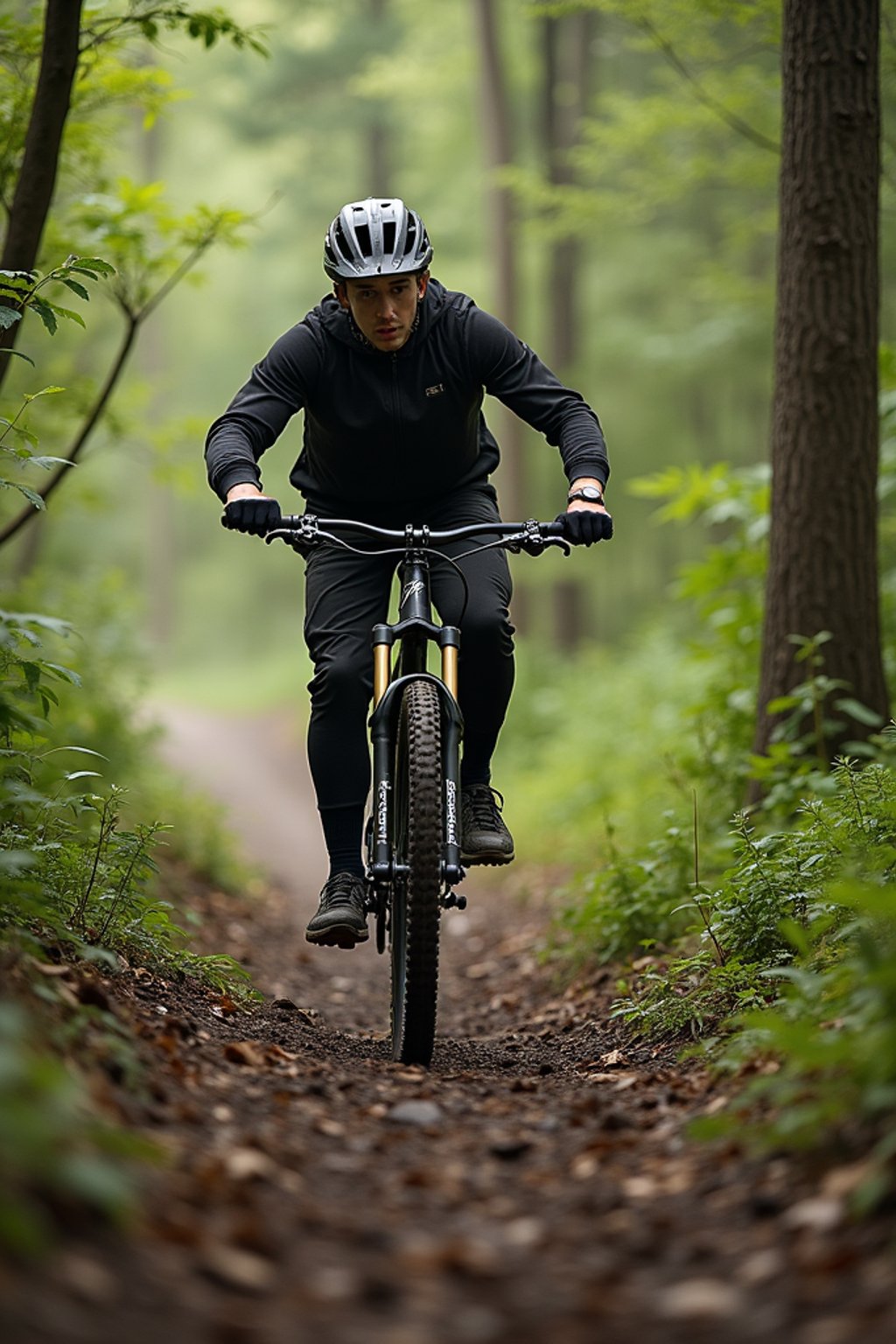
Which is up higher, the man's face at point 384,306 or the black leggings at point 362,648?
the man's face at point 384,306

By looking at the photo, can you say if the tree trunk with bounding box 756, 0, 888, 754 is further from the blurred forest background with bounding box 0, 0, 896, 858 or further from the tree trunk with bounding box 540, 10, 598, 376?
the tree trunk with bounding box 540, 10, 598, 376

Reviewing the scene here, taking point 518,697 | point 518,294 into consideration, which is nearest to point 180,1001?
point 518,697

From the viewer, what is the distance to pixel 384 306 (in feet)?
15.2

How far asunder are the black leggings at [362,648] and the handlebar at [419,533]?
214mm

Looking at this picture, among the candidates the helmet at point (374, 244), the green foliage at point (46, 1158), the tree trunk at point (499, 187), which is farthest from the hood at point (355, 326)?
the tree trunk at point (499, 187)

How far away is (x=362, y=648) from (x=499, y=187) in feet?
42.7

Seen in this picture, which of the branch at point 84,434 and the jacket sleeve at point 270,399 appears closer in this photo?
the jacket sleeve at point 270,399

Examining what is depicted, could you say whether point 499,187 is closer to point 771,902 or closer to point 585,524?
point 585,524

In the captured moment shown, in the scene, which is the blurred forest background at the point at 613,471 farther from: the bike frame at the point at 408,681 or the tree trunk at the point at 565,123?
the bike frame at the point at 408,681

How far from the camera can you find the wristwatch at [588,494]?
4.48 m

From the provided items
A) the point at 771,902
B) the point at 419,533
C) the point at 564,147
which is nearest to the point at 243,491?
the point at 419,533

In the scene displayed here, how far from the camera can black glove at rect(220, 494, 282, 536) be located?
4.19 m

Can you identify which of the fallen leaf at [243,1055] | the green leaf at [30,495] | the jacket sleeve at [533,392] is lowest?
the fallen leaf at [243,1055]

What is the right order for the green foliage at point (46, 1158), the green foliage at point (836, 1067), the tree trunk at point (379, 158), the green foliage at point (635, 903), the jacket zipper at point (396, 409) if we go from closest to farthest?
the green foliage at point (46, 1158)
the green foliage at point (836, 1067)
the jacket zipper at point (396, 409)
the green foliage at point (635, 903)
the tree trunk at point (379, 158)
